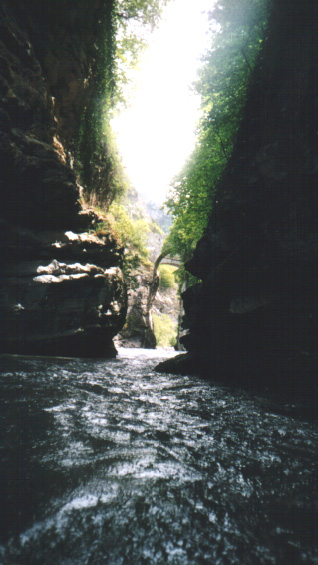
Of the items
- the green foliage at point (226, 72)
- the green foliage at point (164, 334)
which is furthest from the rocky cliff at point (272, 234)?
the green foliage at point (164, 334)

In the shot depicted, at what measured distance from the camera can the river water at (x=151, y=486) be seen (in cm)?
151

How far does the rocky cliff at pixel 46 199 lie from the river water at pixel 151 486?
589cm

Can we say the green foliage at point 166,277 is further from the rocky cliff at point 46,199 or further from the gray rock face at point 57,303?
the gray rock face at point 57,303

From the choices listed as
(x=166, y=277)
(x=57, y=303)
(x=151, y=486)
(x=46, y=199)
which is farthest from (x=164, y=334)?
(x=151, y=486)

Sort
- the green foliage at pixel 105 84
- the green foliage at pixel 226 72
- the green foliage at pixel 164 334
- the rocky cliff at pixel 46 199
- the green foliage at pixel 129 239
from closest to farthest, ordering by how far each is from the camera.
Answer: the rocky cliff at pixel 46 199 < the green foliage at pixel 226 72 < the green foliage at pixel 105 84 < the green foliage at pixel 129 239 < the green foliage at pixel 164 334

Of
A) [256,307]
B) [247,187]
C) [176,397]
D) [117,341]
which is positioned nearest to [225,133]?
[247,187]

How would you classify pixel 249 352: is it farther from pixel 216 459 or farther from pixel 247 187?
pixel 216 459

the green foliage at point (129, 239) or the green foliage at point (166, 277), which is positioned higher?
the green foliage at point (166, 277)

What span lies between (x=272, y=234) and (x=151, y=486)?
6.26m

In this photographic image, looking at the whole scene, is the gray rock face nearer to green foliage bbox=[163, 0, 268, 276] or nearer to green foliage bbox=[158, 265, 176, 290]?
green foliage bbox=[163, 0, 268, 276]

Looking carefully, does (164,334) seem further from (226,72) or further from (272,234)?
(272,234)

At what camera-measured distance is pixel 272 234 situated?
670 centimetres

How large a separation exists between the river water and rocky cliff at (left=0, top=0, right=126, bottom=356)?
589 cm

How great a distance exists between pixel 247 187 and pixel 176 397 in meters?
6.08
